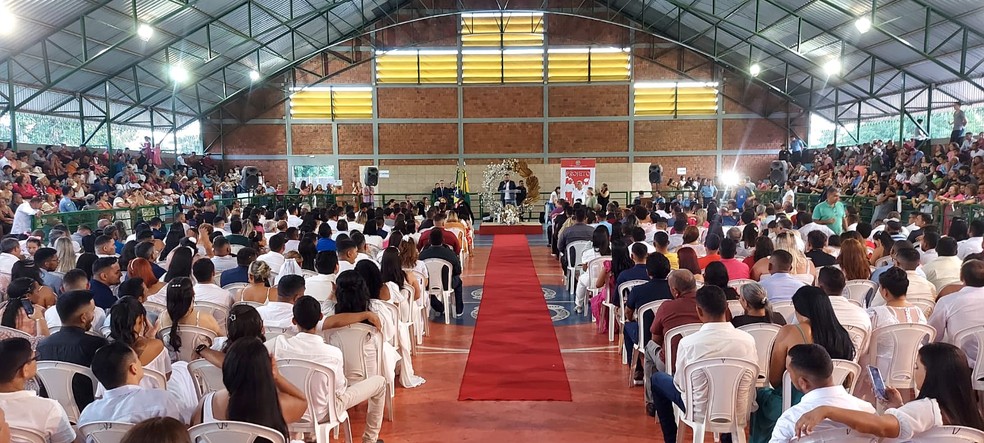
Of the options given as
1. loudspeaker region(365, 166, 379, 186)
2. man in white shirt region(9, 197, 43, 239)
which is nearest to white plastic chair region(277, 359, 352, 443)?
man in white shirt region(9, 197, 43, 239)

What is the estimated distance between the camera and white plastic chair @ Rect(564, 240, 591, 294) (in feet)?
27.8

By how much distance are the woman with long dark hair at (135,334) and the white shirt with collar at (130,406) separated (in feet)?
2.23

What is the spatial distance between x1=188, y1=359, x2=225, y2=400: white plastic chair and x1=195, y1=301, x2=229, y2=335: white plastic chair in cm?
129

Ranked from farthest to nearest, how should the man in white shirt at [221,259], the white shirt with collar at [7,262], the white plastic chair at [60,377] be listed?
the man in white shirt at [221,259] → the white shirt with collar at [7,262] → the white plastic chair at [60,377]

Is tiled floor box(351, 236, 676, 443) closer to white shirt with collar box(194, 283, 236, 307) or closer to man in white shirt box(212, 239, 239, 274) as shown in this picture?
white shirt with collar box(194, 283, 236, 307)

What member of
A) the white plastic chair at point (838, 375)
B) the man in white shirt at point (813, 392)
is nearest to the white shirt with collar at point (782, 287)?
the white plastic chair at point (838, 375)

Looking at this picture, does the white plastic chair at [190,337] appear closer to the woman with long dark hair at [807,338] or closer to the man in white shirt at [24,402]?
the man in white shirt at [24,402]

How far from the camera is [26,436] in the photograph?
2.43m

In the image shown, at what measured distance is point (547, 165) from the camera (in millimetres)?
21188

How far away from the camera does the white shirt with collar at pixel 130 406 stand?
8.08 ft

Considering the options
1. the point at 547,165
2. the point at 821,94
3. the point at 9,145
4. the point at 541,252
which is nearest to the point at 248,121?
the point at 9,145

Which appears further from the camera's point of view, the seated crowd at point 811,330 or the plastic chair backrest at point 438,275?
the plastic chair backrest at point 438,275

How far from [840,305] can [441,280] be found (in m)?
4.25

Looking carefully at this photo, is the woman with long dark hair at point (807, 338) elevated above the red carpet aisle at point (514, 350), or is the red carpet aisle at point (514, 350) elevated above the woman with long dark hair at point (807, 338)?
the woman with long dark hair at point (807, 338)
